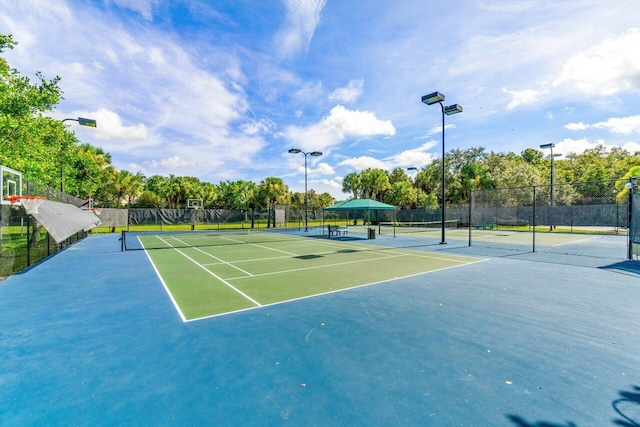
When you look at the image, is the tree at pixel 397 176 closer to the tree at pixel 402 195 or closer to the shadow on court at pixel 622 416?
the tree at pixel 402 195

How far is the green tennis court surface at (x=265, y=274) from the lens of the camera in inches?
259

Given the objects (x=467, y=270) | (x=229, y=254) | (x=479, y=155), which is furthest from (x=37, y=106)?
(x=479, y=155)

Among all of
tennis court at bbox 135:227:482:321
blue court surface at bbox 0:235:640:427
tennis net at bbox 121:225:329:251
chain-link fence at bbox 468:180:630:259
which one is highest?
chain-link fence at bbox 468:180:630:259

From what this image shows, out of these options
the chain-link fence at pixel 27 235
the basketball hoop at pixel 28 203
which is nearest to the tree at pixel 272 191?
the chain-link fence at pixel 27 235

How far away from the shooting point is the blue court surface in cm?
288

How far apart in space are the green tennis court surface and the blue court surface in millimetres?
619

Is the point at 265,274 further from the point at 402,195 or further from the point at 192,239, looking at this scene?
the point at 402,195

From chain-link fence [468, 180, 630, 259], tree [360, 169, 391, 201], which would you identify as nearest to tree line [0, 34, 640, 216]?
tree [360, 169, 391, 201]

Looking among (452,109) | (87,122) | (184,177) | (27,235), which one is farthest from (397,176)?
(27,235)

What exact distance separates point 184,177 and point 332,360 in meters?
56.8

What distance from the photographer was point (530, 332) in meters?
4.73

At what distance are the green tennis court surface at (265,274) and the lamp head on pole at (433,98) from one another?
8.12m

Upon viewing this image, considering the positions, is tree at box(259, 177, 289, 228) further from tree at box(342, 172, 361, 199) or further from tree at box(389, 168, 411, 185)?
tree at box(389, 168, 411, 185)

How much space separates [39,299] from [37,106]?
497 inches
